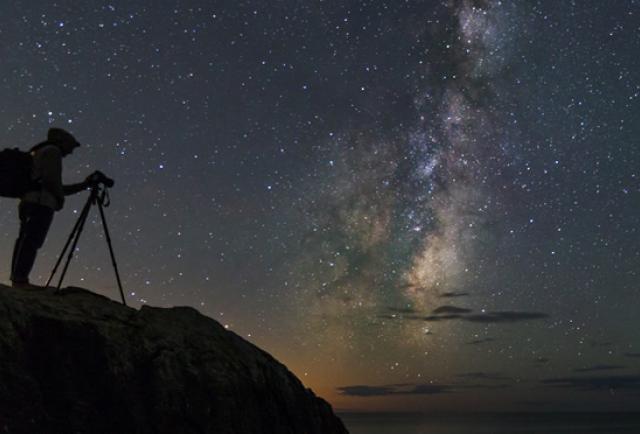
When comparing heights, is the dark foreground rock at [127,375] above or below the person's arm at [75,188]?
below

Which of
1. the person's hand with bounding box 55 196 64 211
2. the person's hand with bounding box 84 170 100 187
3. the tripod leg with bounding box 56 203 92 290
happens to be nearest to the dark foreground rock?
the tripod leg with bounding box 56 203 92 290

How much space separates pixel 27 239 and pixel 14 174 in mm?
855

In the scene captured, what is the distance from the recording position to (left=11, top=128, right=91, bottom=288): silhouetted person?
6.30m

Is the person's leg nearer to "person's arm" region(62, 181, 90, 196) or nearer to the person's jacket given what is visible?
the person's jacket

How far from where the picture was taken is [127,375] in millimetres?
5273

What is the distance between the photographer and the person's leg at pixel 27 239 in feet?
20.7

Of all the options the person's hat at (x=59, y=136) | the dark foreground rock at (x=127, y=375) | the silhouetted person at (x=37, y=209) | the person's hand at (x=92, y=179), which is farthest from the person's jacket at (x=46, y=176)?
the dark foreground rock at (x=127, y=375)

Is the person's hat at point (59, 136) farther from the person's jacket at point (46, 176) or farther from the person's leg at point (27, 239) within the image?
the person's leg at point (27, 239)

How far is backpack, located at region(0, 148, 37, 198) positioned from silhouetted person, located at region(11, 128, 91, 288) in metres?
0.07

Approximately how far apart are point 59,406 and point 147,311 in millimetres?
2182

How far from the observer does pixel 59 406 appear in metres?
4.68

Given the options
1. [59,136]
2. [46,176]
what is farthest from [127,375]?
[59,136]

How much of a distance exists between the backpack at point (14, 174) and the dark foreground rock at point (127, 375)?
53.4 inches

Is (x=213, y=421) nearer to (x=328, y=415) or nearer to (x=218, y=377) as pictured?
(x=218, y=377)
